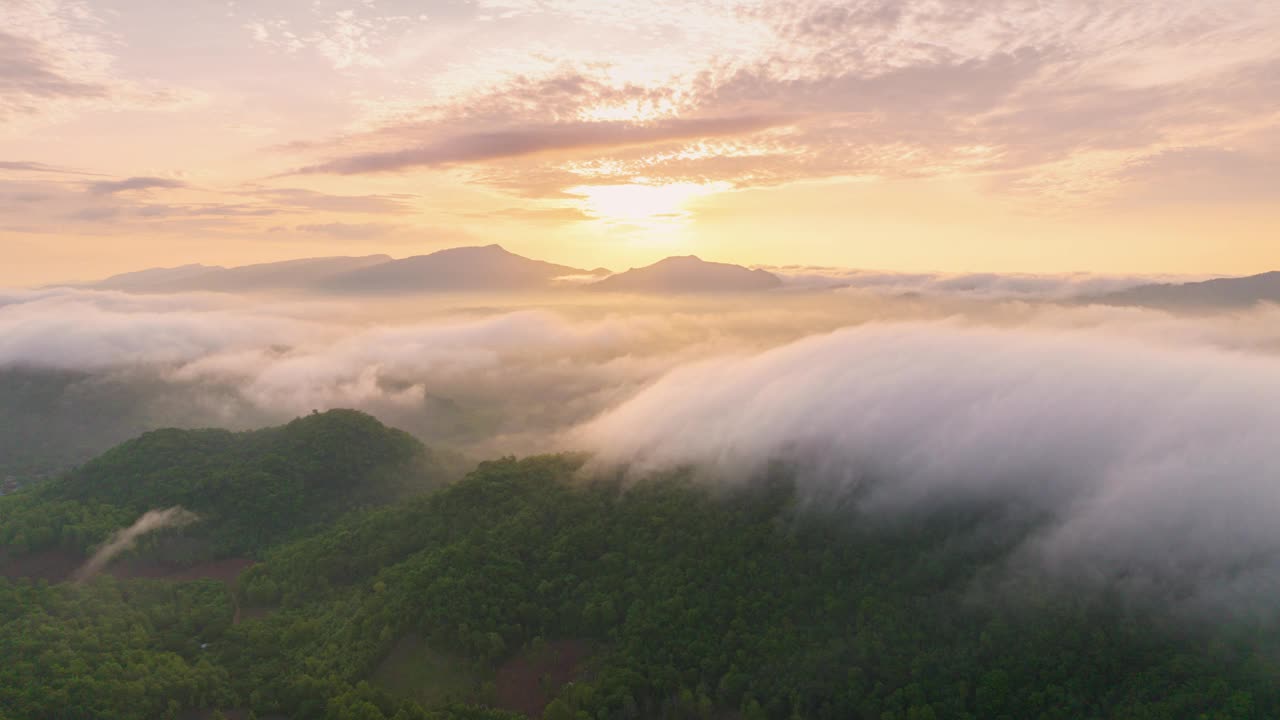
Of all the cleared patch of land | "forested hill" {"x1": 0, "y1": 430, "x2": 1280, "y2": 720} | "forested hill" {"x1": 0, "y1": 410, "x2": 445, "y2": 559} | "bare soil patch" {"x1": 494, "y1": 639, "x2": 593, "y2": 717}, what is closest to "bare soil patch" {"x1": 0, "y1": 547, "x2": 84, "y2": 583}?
"forested hill" {"x1": 0, "y1": 410, "x2": 445, "y2": 559}

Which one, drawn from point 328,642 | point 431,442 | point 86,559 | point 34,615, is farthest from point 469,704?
point 431,442

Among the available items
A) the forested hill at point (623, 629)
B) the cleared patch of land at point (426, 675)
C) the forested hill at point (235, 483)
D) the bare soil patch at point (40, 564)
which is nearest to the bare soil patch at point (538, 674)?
the forested hill at point (623, 629)

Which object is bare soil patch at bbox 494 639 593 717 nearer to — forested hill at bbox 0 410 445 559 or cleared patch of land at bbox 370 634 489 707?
cleared patch of land at bbox 370 634 489 707

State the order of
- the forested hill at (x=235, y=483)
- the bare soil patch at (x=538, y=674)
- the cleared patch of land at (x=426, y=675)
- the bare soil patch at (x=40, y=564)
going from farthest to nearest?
the forested hill at (x=235, y=483) → the bare soil patch at (x=40, y=564) → the bare soil patch at (x=538, y=674) → the cleared patch of land at (x=426, y=675)

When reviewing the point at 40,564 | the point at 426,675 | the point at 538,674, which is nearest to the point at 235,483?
the point at 40,564

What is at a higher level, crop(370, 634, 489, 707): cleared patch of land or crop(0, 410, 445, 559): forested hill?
crop(0, 410, 445, 559): forested hill

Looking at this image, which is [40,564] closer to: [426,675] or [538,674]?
[426,675]

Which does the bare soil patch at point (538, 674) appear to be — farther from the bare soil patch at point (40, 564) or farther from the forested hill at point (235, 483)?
the bare soil patch at point (40, 564)
